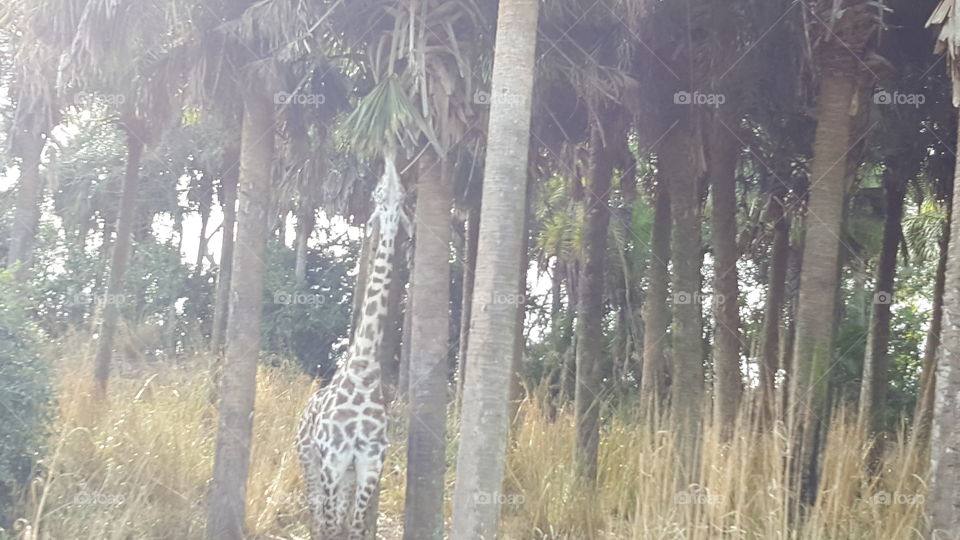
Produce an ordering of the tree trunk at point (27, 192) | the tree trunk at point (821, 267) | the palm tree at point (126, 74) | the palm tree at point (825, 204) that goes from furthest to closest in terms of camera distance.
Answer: the tree trunk at point (27, 192) → the palm tree at point (126, 74) → the palm tree at point (825, 204) → the tree trunk at point (821, 267)

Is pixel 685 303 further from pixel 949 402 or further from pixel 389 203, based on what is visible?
pixel 949 402

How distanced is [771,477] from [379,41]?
189 inches

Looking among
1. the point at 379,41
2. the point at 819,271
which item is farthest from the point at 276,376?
the point at 819,271

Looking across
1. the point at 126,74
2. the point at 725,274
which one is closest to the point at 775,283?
the point at 725,274

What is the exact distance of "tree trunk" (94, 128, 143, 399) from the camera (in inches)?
450

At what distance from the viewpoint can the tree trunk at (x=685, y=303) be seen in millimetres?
9578

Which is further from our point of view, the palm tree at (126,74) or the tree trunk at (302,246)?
the tree trunk at (302,246)

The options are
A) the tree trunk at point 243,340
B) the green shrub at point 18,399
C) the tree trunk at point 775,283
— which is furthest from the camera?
the tree trunk at point 775,283

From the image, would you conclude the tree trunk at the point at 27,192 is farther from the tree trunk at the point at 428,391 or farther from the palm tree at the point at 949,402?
the palm tree at the point at 949,402

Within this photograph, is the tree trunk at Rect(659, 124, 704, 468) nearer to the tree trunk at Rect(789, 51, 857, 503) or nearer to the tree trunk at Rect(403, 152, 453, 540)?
the tree trunk at Rect(789, 51, 857, 503)

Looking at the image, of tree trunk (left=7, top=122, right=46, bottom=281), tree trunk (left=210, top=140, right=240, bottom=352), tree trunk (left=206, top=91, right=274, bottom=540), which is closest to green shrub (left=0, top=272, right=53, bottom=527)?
tree trunk (left=206, top=91, right=274, bottom=540)

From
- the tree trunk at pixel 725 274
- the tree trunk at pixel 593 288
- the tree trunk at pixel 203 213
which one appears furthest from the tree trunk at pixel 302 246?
the tree trunk at pixel 725 274

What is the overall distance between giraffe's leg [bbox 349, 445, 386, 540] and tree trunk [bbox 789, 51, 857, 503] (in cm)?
357

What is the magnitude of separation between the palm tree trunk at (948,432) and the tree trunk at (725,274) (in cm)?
379
